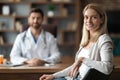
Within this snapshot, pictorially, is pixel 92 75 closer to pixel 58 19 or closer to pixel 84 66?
pixel 84 66

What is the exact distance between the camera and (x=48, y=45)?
385cm

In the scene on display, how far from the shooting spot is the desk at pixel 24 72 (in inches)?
118

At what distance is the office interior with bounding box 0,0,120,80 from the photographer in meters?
7.08

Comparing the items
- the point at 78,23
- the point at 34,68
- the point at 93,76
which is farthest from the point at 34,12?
the point at 78,23

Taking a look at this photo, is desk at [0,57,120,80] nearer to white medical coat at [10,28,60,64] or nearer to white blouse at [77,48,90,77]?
white blouse at [77,48,90,77]

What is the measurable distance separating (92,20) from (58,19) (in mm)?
4472

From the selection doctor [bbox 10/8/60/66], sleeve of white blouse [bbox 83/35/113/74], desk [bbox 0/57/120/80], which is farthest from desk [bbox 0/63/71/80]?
doctor [bbox 10/8/60/66]

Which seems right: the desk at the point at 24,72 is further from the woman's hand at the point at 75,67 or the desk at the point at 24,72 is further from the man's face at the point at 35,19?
the man's face at the point at 35,19

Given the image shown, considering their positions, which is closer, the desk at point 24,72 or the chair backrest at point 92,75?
the chair backrest at point 92,75

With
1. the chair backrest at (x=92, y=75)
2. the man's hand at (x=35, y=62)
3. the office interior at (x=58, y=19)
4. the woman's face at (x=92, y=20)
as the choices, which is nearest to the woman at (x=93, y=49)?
the woman's face at (x=92, y=20)

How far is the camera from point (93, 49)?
8.92 feet

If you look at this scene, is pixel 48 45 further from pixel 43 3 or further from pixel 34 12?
pixel 43 3

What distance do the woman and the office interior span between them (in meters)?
4.14

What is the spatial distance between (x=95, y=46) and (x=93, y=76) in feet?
1.32
